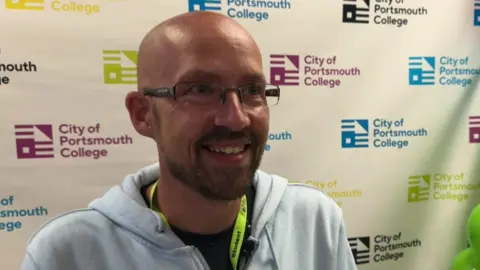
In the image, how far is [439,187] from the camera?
7.39ft

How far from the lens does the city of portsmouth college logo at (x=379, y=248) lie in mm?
2166

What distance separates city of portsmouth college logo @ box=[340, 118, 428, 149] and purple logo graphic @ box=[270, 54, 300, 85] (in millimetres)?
310

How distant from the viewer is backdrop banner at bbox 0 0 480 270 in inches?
66.8

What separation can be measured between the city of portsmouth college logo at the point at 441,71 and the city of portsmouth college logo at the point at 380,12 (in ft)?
0.64

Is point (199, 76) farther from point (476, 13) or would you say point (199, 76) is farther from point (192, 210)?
point (476, 13)

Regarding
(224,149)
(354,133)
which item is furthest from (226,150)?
(354,133)

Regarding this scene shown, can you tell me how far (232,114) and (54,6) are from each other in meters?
1.06

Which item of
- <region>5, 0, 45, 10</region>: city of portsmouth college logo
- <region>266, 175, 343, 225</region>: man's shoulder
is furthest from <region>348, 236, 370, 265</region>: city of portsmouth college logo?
<region>5, 0, 45, 10</region>: city of portsmouth college logo

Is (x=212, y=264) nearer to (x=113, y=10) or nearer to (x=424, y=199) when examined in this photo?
(x=113, y=10)

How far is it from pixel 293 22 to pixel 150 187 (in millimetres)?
1077

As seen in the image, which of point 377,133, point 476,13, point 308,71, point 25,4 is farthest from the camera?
point 476,13

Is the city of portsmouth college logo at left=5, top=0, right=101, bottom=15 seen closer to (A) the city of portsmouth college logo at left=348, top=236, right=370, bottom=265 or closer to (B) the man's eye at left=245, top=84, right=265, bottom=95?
(B) the man's eye at left=245, top=84, right=265, bottom=95

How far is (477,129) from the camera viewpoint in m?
2.28

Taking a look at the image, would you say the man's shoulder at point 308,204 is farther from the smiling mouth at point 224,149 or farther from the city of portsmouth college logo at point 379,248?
the city of portsmouth college logo at point 379,248
